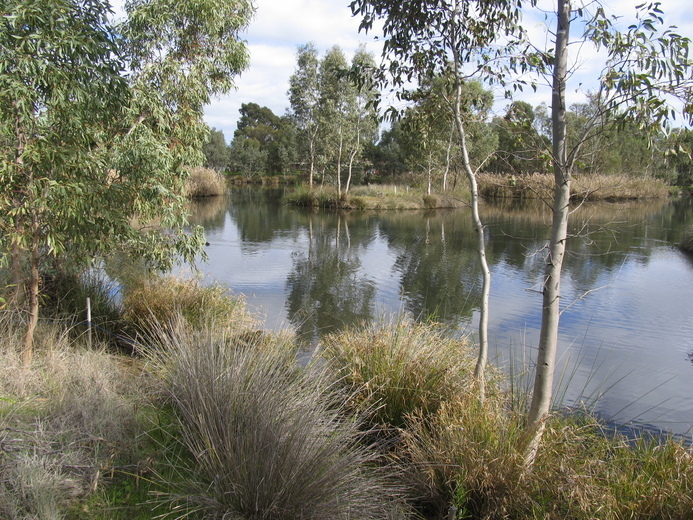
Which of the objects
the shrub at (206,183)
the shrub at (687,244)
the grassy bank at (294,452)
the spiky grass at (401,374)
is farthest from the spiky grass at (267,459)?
the shrub at (206,183)

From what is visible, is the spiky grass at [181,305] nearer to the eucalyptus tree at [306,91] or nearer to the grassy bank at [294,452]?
the grassy bank at [294,452]

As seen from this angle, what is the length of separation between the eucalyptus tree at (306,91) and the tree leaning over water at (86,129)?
27328 millimetres

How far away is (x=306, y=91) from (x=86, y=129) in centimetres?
3057

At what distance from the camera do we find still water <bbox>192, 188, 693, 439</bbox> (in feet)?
22.1

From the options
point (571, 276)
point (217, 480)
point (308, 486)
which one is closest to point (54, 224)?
point (217, 480)

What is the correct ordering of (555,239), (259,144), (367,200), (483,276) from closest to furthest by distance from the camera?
(555,239) → (483,276) → (367,200) → (259,144)

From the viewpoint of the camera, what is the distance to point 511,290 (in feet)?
40.4

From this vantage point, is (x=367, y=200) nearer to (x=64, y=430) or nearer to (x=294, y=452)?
(x=64, y=430)

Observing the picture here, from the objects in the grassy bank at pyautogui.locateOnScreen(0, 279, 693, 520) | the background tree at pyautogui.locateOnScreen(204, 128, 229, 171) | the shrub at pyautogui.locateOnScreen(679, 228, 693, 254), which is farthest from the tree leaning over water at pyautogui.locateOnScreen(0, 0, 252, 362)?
the background tree at pyautogui.locateOnScreen(204, 128, 229, 171)

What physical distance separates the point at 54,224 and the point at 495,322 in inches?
293

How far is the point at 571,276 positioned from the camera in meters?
13.9

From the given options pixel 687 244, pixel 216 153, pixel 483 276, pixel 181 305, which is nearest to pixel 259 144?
pixel 216 153

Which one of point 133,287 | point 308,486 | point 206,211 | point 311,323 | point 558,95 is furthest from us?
point 206,211

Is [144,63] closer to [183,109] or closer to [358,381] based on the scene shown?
[183,109]
